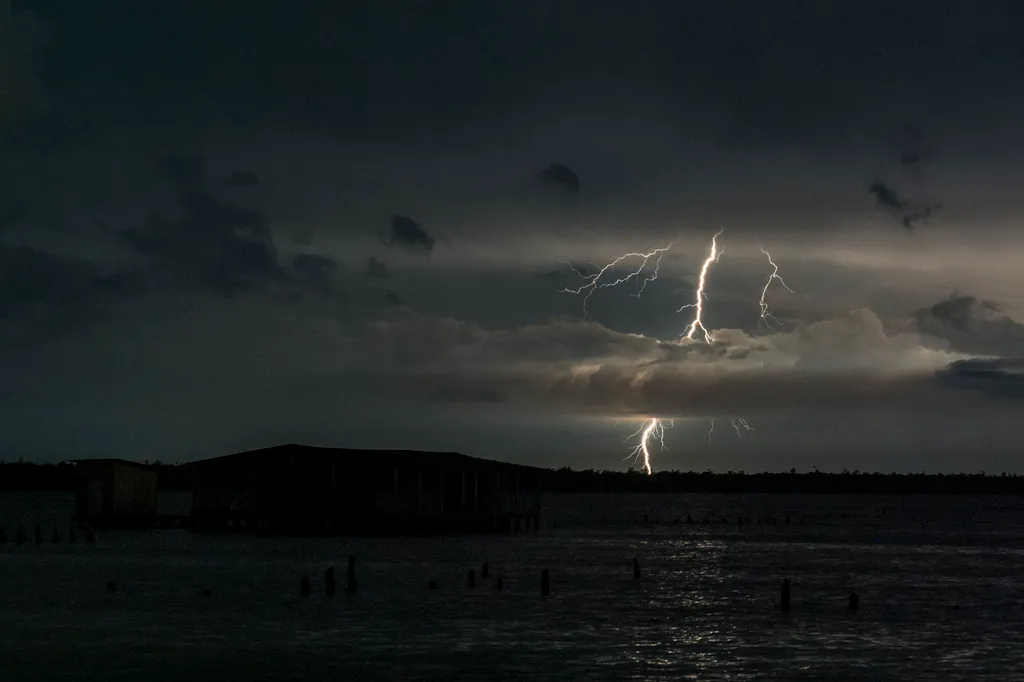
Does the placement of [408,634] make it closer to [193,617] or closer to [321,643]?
[321,643]

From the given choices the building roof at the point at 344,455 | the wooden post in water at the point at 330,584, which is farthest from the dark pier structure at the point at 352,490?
the wooden post in water at the point at 330,584

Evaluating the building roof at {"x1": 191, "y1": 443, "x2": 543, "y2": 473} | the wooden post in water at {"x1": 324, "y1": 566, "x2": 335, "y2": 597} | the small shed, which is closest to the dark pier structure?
the building roof at {"x1": 191, "y1": 443, "x2": 543, "y2": 473}

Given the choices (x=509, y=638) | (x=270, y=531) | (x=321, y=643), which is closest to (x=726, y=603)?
(x=509, y=638)

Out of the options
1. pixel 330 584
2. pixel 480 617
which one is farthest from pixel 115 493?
pixel 480 617

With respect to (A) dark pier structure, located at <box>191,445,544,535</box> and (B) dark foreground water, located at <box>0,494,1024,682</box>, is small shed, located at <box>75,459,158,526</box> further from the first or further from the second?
(B) dark foreground water, located at <box>0,494,1024,682</box>

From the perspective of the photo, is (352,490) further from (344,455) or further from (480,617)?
(480,617)
